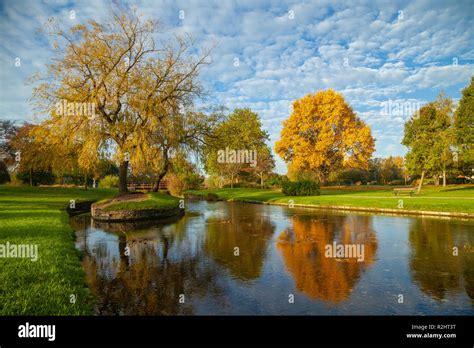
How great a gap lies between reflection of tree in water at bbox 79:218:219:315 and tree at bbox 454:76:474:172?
1434 inches

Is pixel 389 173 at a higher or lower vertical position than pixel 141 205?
higher

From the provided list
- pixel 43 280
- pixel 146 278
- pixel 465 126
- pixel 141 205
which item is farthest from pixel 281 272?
pixel 465 126

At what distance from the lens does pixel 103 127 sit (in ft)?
76.8

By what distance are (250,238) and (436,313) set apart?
883cm

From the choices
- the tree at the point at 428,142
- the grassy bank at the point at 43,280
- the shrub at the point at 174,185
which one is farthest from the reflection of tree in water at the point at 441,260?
the shrub at the point at 174,185

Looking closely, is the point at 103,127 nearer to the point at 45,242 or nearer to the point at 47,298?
the point at 45,242

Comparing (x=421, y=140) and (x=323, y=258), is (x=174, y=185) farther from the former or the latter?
(x=323, y=258)

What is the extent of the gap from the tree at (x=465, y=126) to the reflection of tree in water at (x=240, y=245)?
30.1 m

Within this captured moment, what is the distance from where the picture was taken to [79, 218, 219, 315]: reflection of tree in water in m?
6.25

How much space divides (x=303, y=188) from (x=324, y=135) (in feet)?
30.2

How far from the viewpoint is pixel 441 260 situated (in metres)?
9.45

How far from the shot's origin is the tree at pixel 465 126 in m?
35.8
